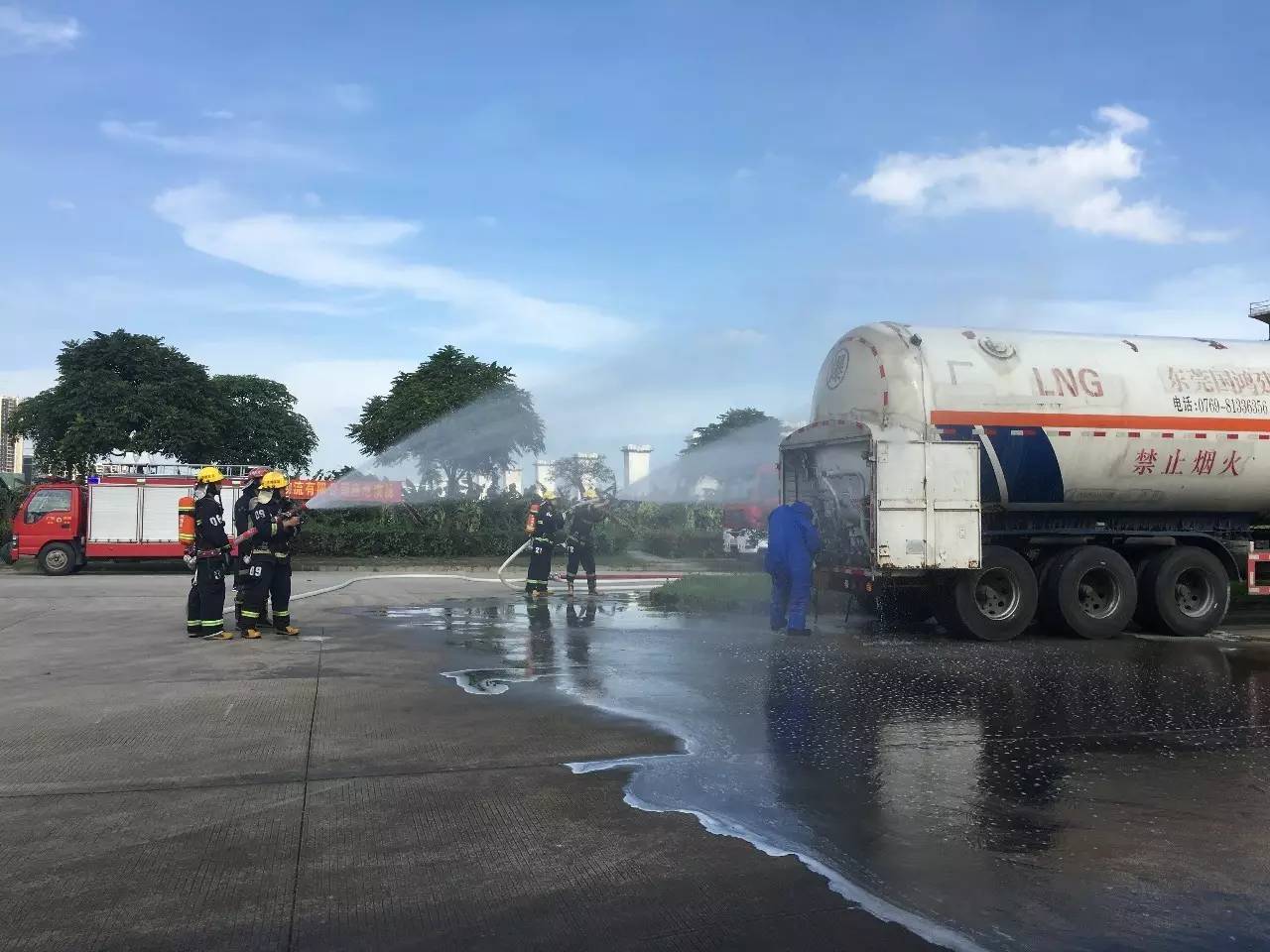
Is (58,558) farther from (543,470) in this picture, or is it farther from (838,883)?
(838,883)

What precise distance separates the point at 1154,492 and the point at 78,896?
1168 centimetres

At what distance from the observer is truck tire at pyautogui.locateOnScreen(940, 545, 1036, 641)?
11.3 metres

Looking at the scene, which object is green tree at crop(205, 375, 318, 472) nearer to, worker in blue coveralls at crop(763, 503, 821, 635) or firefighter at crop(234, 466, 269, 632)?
firefighter at crop(234, 466, 269, 632)

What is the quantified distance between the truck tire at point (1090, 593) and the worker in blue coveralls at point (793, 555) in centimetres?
275

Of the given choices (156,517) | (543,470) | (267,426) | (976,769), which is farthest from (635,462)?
(267,426)

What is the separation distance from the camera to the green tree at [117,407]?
3372 cm

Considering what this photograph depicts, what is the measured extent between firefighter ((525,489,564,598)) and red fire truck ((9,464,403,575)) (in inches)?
372

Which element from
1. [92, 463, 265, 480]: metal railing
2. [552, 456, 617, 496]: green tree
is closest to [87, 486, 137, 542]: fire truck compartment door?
[92, 463, 265, 480]: metal railing

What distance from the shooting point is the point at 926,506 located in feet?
35.9

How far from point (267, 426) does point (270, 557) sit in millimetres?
57201

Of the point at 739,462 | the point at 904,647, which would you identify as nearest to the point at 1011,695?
the point at 904,647

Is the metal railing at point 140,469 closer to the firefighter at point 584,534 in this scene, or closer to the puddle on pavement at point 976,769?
the firefighter at point 584,534

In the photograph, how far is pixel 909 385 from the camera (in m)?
11.3

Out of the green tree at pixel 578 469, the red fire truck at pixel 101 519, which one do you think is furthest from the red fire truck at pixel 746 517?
the red fire truck at pixel 101 519
